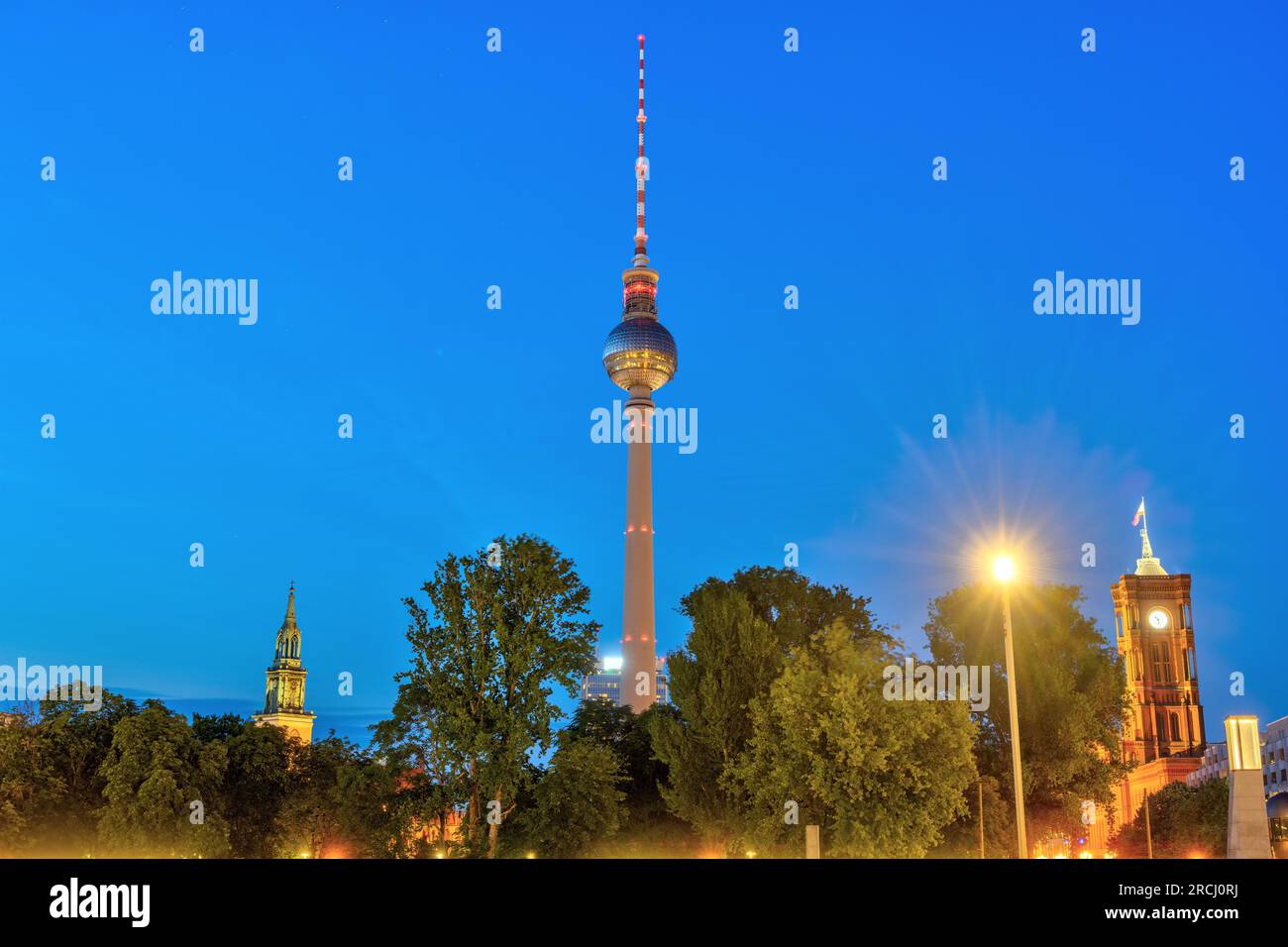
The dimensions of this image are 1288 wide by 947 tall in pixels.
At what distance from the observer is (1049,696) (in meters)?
51.9

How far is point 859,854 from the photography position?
3953cm

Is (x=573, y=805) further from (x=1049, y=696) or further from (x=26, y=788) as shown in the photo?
(x=26, y=788)

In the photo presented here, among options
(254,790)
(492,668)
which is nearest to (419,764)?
(492,668)

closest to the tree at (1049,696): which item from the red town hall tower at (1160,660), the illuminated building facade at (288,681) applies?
the red town hall tower at (1160,660)

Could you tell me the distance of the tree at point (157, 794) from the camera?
50.1 meters

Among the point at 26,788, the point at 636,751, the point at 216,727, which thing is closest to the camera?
the point at 26,788

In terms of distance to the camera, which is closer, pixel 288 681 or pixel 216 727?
pixel 216 727

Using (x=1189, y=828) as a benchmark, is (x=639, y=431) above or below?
above

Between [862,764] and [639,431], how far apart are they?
485 ft

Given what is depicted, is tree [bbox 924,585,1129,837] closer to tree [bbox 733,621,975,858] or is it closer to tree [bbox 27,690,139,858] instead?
tree [bbox 733,621,975,858]

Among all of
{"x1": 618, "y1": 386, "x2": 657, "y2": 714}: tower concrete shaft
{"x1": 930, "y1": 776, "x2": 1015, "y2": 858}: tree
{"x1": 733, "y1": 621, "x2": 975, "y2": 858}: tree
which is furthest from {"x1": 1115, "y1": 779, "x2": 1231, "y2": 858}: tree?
{"x1": 618, "y1": 386, "x2": 657, "y2": 714}: tower concrete shaft

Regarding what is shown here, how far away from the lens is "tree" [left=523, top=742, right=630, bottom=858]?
45156mm
